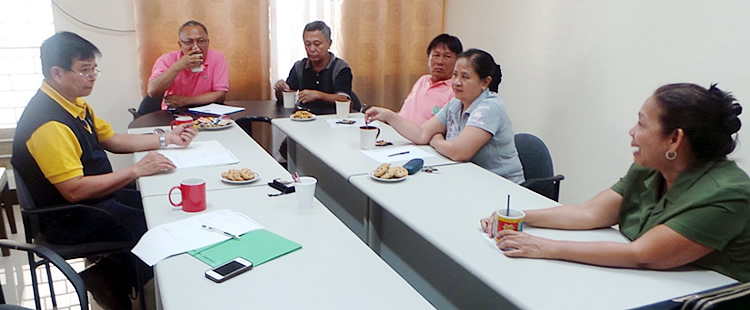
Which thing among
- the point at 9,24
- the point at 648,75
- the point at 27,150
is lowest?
the point at 27,150

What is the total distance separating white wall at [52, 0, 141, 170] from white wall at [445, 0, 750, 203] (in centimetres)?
257

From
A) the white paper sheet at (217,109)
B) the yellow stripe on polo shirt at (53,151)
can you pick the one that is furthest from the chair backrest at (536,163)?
the yellow stripe on polo shirt at (53,151)

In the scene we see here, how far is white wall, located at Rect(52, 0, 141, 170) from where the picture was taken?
→ 11.9ft

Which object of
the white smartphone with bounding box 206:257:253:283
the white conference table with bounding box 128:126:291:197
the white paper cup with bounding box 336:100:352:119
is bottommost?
the white smartphone with bounding box 206:257:253:283

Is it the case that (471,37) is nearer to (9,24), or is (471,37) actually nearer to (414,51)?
(414,51)

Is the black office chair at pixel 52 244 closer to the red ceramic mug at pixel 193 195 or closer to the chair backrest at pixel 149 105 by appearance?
the red ceramic mug at pixel 193 195

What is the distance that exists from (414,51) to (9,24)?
289 centimetres

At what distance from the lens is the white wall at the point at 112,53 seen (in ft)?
11.9

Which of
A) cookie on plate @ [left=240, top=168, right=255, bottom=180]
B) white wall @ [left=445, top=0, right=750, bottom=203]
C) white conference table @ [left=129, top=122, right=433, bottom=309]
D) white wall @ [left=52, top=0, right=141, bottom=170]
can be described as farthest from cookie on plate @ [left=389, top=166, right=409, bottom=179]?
white wall @ [left=52, top=0, right=141, bottom=170]

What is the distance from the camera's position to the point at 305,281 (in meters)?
1.31

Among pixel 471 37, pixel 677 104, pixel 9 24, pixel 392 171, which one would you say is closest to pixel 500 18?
pixel 471 37

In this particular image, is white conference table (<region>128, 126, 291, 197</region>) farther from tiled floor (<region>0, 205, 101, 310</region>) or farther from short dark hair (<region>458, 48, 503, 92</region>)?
short dark hair (<region>458, 48, 503, 92</region>)

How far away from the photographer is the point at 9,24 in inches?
141

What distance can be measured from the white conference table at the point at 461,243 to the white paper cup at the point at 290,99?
776 millimetres
